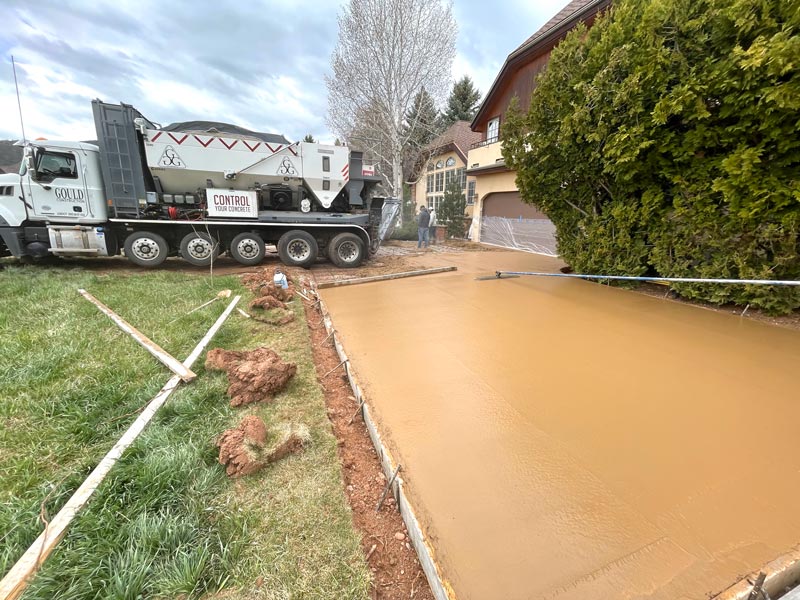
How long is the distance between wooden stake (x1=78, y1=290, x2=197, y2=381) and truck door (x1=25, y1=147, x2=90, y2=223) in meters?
3.56

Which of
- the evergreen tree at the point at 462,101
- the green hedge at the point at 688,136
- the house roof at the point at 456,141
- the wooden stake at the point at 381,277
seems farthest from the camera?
the evergreen tree at the point at 462,101

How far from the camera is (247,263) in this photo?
25.1ft

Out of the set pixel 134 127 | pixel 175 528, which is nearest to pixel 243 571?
pixel 175 528

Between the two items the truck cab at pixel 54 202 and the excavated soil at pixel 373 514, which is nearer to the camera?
the excavated soil at pixel 373 514

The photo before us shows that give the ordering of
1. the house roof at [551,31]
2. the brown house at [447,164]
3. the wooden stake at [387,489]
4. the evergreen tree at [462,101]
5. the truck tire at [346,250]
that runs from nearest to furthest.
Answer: the wooden stake at [387,489], the truck tire at [346,250], the house roof at [551,31], the brown house at [447,164], the evergreen tree at [462,101]

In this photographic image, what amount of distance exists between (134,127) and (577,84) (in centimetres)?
776

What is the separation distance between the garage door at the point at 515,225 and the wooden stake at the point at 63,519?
9.65 metres

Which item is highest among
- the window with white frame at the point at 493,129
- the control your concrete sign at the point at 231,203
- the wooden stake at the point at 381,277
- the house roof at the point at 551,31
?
the house roof at the point at 551,31

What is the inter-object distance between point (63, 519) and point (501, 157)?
12582mm

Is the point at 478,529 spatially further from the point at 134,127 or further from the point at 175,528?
the point at 134,127

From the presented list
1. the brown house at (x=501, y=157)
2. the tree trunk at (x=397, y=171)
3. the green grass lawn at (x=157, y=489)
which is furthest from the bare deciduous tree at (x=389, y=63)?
the green grass lawn at (x=157, y=489)

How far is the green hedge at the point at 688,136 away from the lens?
11.9 feet

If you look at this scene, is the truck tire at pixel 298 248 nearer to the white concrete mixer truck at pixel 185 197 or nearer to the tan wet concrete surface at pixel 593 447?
the white concrete mixer truck at pixel 185 197

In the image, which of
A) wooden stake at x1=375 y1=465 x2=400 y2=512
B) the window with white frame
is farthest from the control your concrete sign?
the window with white frame
